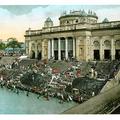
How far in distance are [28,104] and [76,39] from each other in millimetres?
1521

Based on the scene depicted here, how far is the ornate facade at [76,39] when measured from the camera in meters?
5.79

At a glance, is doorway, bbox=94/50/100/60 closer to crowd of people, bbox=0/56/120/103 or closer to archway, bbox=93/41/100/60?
archway, bbox=93/41/100/60

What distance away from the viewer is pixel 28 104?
5.38 m

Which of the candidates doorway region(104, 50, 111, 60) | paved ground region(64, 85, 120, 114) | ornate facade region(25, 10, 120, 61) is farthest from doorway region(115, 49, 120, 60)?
paved ground region(64, 85, 120, 114)

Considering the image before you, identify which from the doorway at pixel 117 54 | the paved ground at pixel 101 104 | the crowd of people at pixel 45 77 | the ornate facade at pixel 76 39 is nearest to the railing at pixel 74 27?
the ornate facade at pixel 76 39

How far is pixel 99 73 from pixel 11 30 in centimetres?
158

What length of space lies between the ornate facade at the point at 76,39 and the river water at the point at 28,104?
87 cm

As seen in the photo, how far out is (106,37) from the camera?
5.95 metres

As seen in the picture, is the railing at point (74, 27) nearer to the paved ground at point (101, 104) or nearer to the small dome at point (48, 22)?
the small dome at point (48, 22)

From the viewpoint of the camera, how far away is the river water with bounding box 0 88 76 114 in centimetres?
518

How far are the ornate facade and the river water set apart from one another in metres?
0.87
